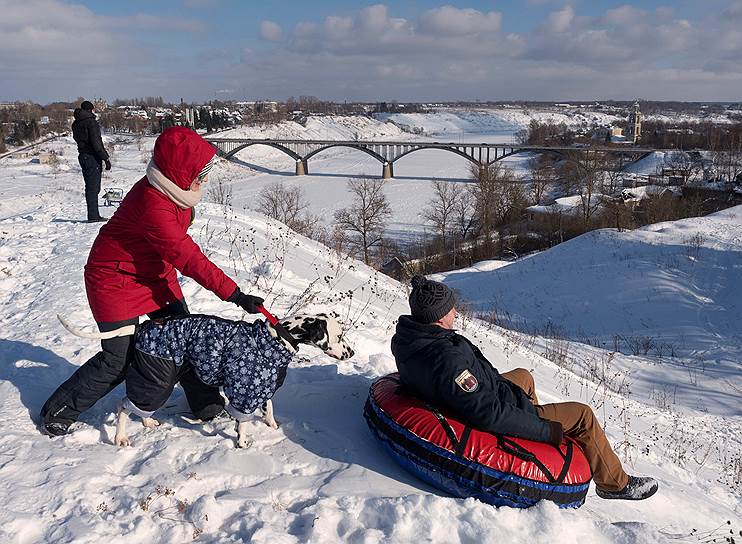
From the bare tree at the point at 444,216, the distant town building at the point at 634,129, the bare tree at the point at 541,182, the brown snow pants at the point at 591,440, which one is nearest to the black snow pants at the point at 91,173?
the brown snow pants at the point at 591,440

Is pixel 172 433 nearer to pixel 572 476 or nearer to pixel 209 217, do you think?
pixel 572 476

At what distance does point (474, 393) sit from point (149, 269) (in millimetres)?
2267

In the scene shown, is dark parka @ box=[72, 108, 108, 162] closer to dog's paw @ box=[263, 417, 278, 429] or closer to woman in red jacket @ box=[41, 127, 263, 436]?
woman in red jacket @ box=[41, 127, 263, 436]

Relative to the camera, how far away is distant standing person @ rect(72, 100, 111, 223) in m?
9.69

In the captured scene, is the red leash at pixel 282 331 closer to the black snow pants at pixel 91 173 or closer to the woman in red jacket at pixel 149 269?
the woman in red jacket at pixel 149 269

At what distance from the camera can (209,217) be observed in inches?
468

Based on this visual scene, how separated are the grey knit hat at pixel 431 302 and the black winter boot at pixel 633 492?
1564mm

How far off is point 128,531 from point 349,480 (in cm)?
123

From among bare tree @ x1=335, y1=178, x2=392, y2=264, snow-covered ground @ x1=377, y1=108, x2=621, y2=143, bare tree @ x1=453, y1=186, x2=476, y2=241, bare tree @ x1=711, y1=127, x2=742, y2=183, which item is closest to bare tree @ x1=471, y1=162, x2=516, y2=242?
bare tree @ x1=453, y1=186, x2=476, y2=241

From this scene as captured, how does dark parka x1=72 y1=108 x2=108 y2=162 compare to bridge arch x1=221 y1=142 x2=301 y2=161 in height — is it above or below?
above

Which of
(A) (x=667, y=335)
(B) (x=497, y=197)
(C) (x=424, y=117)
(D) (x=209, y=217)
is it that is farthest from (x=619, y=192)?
(C) (x=424, y=117)

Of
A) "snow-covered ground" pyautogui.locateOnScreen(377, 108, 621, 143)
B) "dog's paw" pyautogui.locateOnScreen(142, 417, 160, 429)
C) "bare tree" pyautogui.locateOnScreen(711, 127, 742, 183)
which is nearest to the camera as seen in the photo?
"dog's paw" pyautogui.locateOnScreen(142, 417, 160, 429)

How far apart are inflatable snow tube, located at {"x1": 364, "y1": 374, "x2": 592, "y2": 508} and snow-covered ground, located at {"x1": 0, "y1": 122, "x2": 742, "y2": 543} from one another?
121 mm

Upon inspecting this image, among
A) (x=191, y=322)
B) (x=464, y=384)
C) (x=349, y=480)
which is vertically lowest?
(x=349, y=480)
